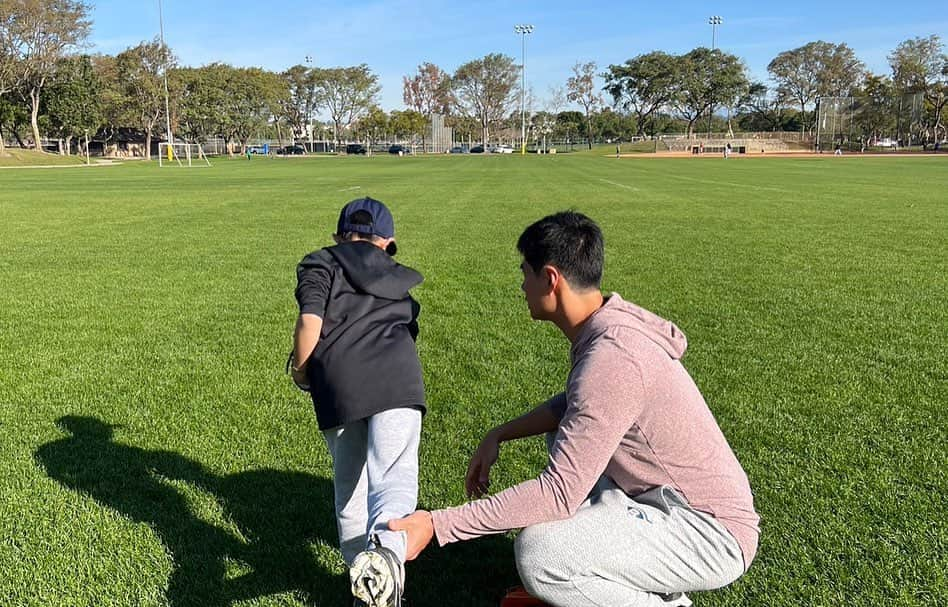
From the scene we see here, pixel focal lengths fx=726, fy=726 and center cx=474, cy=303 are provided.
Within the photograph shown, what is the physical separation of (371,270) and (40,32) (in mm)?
62278

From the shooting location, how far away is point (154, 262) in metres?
9.91

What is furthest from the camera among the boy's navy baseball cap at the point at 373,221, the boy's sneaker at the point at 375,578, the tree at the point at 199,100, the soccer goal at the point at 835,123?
the soccer goal at the point at 835,123

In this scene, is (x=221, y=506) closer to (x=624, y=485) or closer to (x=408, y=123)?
(x=624, y=485)

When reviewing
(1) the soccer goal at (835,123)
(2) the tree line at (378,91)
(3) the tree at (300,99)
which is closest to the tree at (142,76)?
(2) the tree line at (378,91)

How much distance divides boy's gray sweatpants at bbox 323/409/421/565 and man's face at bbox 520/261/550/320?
2.35ft

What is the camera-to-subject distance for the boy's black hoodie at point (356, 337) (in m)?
2.55

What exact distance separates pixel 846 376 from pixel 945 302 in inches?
126

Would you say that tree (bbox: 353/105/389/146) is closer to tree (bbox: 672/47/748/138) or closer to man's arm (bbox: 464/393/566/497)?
tree (bbox: 672/47/748/138)

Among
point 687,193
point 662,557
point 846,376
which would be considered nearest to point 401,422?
point 662,557

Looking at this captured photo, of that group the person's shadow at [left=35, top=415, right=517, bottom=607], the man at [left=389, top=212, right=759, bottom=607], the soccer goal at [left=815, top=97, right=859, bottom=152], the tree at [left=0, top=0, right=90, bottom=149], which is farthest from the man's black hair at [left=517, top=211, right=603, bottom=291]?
the soccer goal at [left=815, top=97, right=859, bottom=152]

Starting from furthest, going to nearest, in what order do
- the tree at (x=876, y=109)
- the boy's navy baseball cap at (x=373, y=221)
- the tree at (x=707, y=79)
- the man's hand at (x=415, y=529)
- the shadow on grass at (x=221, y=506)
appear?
the tree at (x=707, y=79) < the tree at (x=876, y=109) < the shadow on grass at (x=221, y=506) < the boy's navy baseball cap at (x=373, y=221) < the man's hand at (x=415, y=529)

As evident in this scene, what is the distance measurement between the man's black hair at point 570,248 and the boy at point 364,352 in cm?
73

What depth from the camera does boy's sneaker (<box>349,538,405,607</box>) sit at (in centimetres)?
175

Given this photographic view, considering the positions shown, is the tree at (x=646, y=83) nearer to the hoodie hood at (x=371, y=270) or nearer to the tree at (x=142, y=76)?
the tree at (x=142, y=76)
